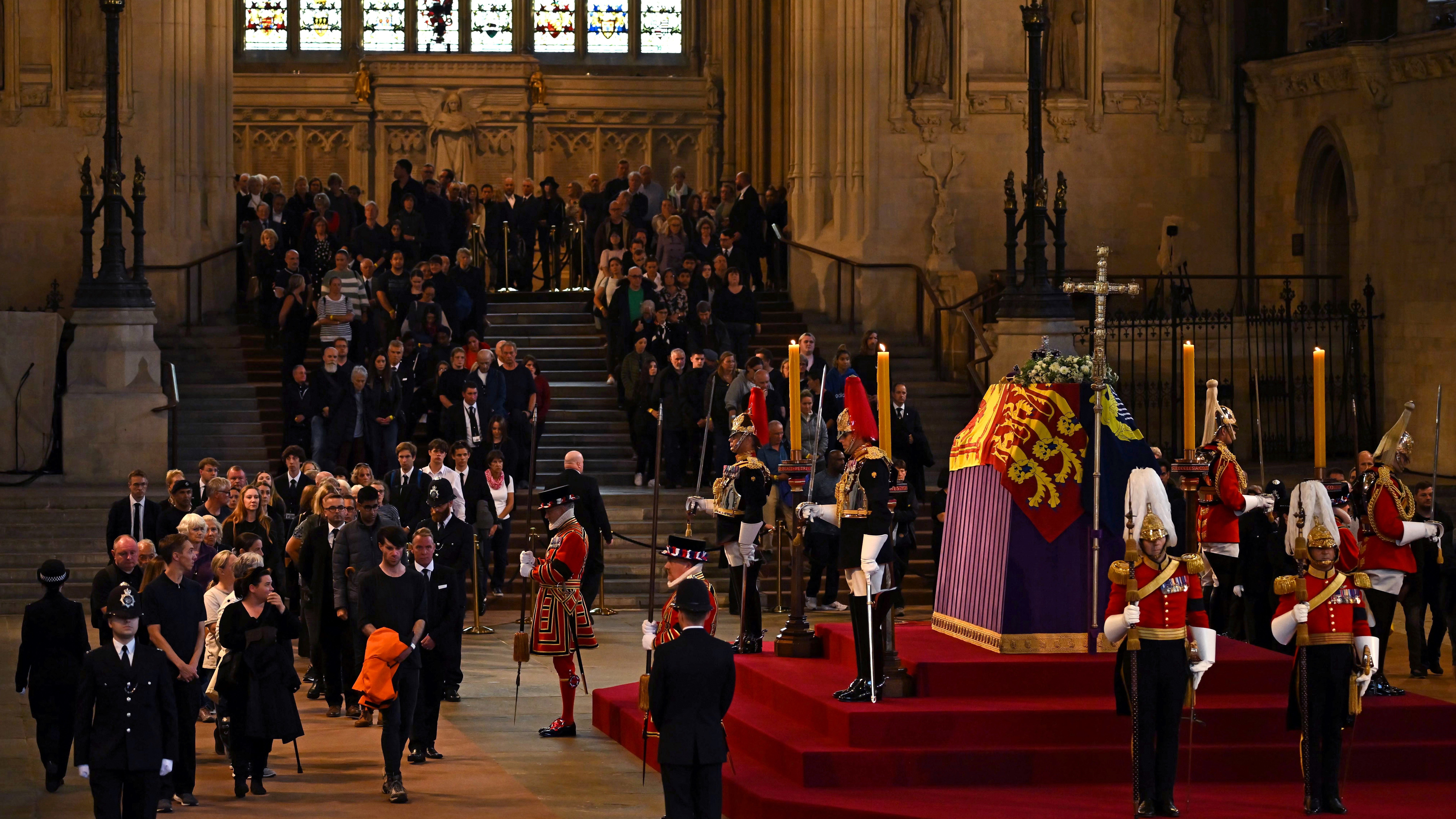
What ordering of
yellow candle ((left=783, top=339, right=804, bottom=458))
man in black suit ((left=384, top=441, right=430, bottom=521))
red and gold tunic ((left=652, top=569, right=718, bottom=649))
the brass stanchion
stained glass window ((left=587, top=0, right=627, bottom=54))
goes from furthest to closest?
stained glass window ((left=587, top=0, right=627, bottom=54)) → the brass stanchion → man in black suit ((left=384, top=441, right=430, bottom=521)) → yellow candle ((left=783, top=339, right=804, bottom=458)) → red and gold tunic ((left=652, top=569, right=718, bottom=649))

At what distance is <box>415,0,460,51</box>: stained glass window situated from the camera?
32.8m

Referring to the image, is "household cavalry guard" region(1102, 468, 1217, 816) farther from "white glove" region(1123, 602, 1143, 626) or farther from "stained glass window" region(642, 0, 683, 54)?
"stained glass window" region(642, 0, 683, 54)

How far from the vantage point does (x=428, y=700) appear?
12.5 meters

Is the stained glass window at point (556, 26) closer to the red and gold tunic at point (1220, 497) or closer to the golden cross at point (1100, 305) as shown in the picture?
the red and gold tunic at point (1220, 497)

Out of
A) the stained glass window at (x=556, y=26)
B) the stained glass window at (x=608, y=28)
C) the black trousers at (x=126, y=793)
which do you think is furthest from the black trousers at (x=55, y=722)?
the stained glass window at (x=608, y=28)

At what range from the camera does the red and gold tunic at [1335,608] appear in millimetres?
10891

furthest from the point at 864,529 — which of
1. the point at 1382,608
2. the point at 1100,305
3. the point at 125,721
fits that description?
the point at 1382,608

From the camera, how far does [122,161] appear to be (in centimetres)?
2555

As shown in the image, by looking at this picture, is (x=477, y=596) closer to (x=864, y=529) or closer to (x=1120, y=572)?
(x=864, y=529)

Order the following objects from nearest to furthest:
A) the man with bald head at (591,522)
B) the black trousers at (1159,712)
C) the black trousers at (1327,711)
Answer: the black trousers at (1159,712), the black trousers at (1327,711), the man with bald head at (591,522)

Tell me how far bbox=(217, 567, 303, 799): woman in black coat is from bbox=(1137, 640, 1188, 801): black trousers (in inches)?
178

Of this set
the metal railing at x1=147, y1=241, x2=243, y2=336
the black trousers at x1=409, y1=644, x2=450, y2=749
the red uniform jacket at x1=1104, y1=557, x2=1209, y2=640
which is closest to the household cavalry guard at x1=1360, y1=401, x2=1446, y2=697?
the red uniform jacket at x1=1104, y1=557, x2=1209, y2=640

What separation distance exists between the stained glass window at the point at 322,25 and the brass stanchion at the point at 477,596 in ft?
54.0

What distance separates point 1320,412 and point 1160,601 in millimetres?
1492
